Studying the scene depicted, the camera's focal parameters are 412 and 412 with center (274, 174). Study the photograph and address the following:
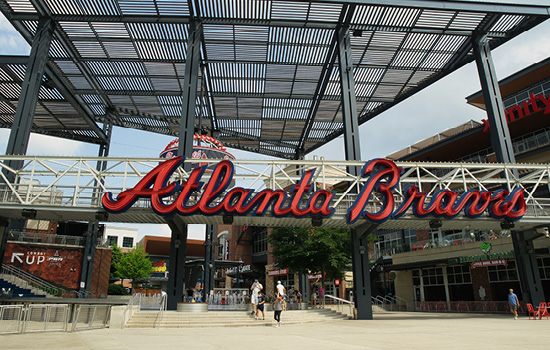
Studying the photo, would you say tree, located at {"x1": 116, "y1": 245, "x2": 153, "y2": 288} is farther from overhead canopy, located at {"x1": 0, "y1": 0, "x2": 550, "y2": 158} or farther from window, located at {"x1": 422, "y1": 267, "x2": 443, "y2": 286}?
window, located at {"x1": 422, "y1": 267, "x2": 443, "y2": 286}

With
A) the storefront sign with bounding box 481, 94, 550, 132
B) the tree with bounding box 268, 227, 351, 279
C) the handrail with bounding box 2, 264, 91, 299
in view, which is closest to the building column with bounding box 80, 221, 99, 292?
the handrail with bounding box 2, 264, 91, 299

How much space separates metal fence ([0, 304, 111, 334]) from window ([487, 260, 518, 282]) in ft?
103

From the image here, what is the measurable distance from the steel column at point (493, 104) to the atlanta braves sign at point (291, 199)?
17.5ft

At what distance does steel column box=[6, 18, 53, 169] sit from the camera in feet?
87.1

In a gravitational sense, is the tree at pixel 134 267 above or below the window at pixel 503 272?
above

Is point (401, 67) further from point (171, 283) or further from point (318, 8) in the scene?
point (171, 283)

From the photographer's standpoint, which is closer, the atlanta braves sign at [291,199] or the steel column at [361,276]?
the atlanta braves sign at [291,199]

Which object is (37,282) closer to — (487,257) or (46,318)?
(46,318)

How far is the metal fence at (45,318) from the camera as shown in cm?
1563

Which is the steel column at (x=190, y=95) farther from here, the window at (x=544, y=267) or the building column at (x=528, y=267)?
the window at (x=544, y=267)

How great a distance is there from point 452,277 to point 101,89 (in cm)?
3836

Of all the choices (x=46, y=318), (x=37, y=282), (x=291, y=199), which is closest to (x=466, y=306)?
(x=291, y=199)

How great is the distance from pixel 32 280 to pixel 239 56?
26.8 metres

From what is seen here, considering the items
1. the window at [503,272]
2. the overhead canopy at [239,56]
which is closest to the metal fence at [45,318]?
the overhead canopy at [239,56]
